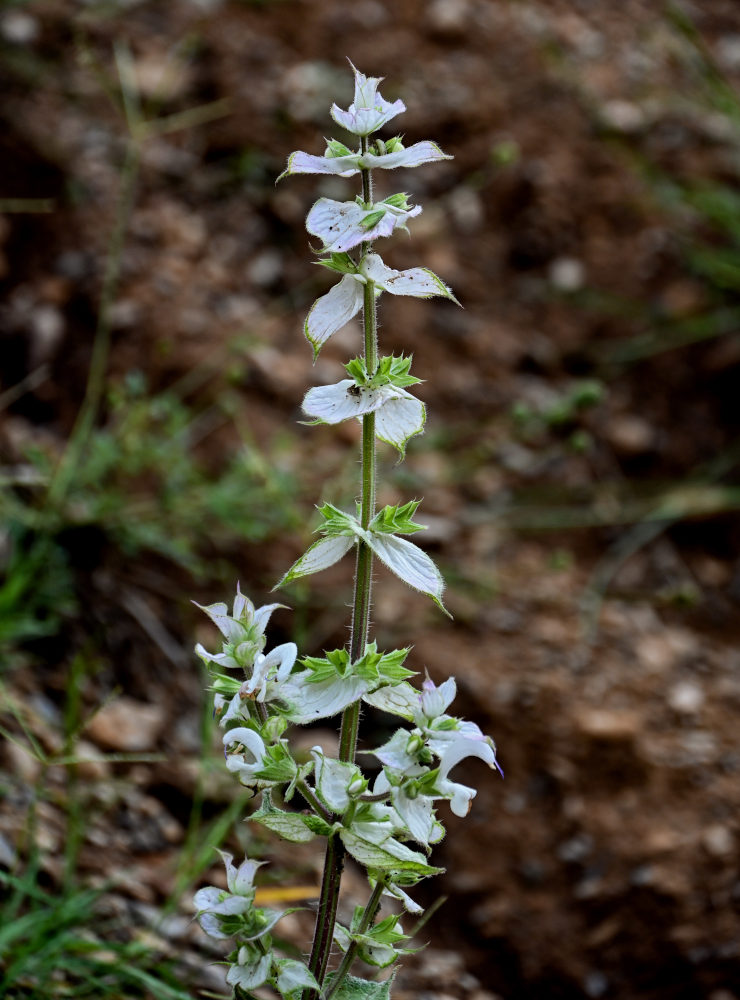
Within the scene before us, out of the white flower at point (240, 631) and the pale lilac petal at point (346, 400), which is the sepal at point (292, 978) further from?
the pale lilac petal at point (346, 400)

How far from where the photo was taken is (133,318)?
8.56 ft

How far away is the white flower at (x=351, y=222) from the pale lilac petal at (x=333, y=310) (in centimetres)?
6

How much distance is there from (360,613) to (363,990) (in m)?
0.40

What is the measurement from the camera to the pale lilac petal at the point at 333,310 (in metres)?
0.97

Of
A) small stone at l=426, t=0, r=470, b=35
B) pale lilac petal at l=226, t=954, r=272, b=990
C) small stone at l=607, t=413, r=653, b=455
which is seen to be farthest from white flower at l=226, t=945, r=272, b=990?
small stone at l=426, t=0, r=470, b=35

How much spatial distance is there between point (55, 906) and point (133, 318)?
1615 mm

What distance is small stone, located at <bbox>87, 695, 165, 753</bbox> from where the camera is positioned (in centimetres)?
187

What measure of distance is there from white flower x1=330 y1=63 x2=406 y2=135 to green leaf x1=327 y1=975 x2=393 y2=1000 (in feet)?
2.77

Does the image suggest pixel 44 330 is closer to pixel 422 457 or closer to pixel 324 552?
pixel 422 457

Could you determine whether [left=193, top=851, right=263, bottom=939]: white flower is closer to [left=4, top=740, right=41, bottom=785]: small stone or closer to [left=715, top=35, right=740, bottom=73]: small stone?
[left=4, top=740, right=41, bottom=785]: small stone

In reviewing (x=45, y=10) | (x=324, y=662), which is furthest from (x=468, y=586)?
(x=45, y=10)

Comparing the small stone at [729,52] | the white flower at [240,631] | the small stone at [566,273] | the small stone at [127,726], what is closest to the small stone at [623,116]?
the small stone at [729,52]

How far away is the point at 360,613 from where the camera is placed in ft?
3.28

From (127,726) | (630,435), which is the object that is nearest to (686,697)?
(630,435)
